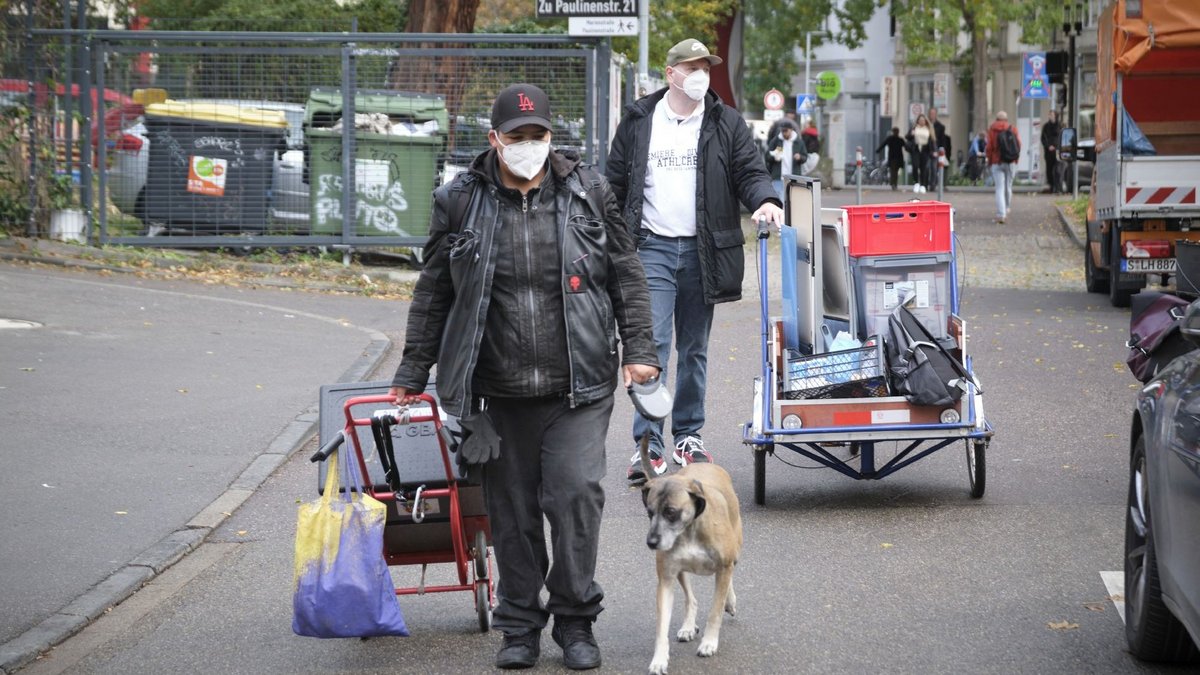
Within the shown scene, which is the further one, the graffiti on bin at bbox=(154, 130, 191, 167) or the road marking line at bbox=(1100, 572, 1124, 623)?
the graffiti on bin at bbox=(154, 130, 191, 167)

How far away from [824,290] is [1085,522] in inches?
74.2

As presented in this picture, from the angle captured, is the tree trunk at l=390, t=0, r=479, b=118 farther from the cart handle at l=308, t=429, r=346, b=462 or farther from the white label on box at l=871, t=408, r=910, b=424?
the cart handle at l=308, t=429, r=346, b=462

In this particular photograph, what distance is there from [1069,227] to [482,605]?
23.4m

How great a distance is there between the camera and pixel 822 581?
6477 millimetres

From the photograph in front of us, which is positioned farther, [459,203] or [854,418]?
[854,418]

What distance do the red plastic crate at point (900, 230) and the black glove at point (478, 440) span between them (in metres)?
3.17

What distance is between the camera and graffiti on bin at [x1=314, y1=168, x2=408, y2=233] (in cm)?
1803

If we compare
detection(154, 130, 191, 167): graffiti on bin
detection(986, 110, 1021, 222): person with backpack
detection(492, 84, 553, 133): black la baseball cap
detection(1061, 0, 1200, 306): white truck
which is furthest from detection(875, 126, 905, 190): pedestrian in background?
detection(492, 84, 553, 133): black la baseball cap

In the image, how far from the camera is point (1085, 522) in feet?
24.3

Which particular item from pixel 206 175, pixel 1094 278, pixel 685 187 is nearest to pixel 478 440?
pixel 685 187

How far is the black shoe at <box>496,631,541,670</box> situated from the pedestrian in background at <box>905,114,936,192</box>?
1512 inches

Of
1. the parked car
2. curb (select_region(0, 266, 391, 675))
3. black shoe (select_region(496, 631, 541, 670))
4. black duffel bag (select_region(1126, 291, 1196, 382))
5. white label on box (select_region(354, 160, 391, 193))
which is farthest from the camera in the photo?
white label on box (select_region(354, 160, 391, 193))

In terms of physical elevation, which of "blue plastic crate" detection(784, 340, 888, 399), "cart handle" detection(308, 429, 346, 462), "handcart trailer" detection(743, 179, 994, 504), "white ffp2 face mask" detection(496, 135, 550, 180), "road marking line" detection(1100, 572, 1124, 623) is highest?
"white ffp2 face mask" detection(496, 135, 550, 180)

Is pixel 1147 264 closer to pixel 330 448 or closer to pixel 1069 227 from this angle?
pixel 1069 227
